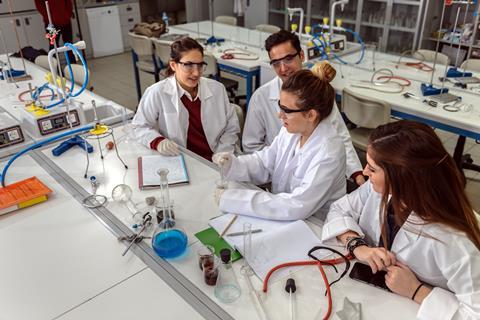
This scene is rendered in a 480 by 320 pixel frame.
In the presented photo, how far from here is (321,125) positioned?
1.59 meters

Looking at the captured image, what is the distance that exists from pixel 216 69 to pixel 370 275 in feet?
9.46

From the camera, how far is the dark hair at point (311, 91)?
1.52 m

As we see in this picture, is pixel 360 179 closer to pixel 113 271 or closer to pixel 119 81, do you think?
pixel 113 271

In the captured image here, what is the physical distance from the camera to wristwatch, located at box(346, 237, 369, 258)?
4.15 feet

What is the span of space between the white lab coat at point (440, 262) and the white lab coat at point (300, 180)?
0.18m

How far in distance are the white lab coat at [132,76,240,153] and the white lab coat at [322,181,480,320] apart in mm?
1132

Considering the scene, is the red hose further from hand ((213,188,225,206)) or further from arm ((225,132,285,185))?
arm ((225,132,285,185))

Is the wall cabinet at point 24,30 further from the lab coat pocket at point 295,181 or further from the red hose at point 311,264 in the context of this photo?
the red hose at point 311,264

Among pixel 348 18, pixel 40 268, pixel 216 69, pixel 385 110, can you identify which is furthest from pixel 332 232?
pixel 348 18

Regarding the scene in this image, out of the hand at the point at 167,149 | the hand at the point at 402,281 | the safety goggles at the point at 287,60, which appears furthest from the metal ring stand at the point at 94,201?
the safety goggles at the point at 287,60

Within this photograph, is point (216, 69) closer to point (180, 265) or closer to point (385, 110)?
point (385, 110)

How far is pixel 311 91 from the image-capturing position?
4.99 feet

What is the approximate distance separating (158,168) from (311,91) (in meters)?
0.77

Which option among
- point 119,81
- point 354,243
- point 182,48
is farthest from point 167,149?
point 119,81
